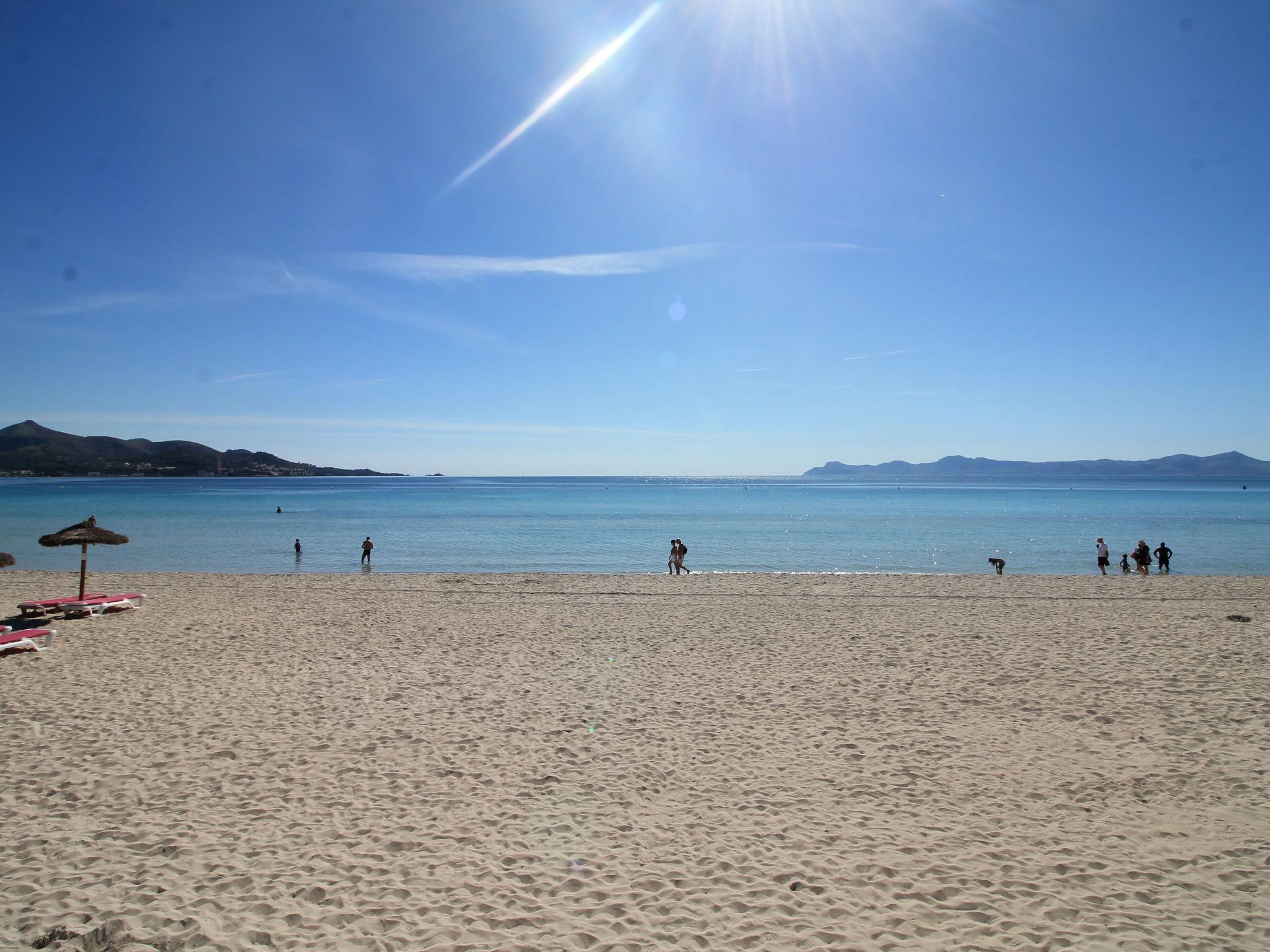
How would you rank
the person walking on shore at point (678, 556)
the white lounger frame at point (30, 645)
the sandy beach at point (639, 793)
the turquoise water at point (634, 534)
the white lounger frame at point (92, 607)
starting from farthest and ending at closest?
the turquoise water at point (634, 534) < the person walking on shore at point (678, 556) < the white lounger frame at point (92, 607) < the white lounger frame at point (30, 645) < the sandy beach at point (639, 793)

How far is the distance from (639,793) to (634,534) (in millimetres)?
40280

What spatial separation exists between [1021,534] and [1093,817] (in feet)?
148

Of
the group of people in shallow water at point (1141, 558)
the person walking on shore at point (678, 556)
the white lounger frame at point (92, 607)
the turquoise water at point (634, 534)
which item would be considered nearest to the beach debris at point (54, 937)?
the white lounger frame at point (92, 607)

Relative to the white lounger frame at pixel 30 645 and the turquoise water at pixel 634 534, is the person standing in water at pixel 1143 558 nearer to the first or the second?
the turquoise water at pixel 634 534

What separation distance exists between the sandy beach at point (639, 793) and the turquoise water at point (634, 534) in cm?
1714

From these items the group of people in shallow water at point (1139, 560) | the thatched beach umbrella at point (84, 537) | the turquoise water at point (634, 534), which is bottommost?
the turquoise water at point (634, 534)

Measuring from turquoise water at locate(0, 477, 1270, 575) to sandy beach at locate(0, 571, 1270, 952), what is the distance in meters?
17.1

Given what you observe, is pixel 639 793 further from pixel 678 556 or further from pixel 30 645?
pixel 678 556

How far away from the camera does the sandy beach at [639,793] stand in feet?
14.4

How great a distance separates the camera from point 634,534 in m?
46.5

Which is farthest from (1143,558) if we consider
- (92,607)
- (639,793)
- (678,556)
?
(92,607)

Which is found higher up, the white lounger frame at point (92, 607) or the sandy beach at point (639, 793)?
the sandy beach at point (639, 793)

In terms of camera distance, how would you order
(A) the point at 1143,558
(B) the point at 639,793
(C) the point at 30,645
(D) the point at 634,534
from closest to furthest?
(B) the point at 639,793 → (C) the point at 30,645 → (A) the point at 1143,558 → (D) the point at 634,534

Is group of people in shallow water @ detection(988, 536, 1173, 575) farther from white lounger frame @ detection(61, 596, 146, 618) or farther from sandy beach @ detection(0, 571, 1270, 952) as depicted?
white lounger frame @ detection(61, 596, 146, 618)
